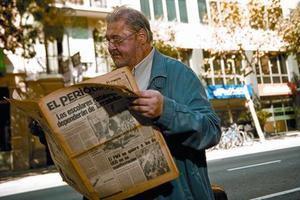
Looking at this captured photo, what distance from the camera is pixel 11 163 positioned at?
19.2 m

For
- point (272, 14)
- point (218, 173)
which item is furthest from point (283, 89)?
point (218, 173)

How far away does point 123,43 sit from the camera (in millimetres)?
1884

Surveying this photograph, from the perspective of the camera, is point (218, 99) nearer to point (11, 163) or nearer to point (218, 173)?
point (11, 163)

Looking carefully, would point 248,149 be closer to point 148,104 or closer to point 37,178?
point 37,178

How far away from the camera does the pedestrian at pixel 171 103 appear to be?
5.16 ft

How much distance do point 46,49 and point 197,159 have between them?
20574mm

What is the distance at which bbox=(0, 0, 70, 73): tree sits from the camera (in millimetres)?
15477

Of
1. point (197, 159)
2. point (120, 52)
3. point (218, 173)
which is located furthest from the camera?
point (218, 173)

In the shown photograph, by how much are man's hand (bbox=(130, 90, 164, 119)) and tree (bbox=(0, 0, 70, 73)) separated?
1517 cm

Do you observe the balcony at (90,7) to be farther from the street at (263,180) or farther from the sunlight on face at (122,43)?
the sunlight on face at (122,43)

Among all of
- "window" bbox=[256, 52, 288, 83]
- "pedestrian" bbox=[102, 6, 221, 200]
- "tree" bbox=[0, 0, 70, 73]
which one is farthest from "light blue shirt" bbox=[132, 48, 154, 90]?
"window" bbox=[256, 52, 288, 83]

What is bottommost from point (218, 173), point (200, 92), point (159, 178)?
point (218, 173)

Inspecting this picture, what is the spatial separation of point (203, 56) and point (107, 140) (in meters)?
26.1

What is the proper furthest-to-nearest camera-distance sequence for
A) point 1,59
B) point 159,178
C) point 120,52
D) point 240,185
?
point 1,59, point 240,185, point 120,52, point 159,178
